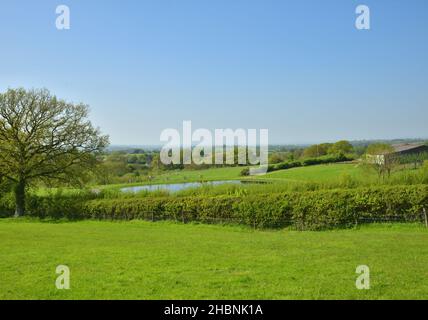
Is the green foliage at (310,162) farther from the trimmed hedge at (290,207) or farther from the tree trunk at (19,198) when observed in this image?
the tree trunk at (19,198)

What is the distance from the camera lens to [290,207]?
→ 25.5 m

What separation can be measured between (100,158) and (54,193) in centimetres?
542

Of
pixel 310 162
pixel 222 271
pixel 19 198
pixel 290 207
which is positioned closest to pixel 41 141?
pixel 19 198

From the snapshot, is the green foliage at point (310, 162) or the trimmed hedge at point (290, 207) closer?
the trimmed hedge at point (290, 207)

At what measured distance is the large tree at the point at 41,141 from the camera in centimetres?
3425

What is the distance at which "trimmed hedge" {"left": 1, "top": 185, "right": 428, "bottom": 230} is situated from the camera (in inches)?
903

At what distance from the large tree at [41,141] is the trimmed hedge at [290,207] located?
552 cm

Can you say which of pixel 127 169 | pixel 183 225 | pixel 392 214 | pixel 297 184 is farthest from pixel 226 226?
pixel 127 169

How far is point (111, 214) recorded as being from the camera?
33156 millimetres

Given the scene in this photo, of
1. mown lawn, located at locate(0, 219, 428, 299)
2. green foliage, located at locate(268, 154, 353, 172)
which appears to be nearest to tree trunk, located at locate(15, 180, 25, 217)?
mown lawn, located at locate(0, 219, 428, 299)

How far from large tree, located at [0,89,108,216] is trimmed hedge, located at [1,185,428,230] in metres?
5.52

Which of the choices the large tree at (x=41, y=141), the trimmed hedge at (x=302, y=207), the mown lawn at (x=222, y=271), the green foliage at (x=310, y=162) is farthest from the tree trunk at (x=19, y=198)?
the green foliage at (x=310, y=162)

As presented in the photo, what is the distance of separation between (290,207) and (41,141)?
2243 centimetres
